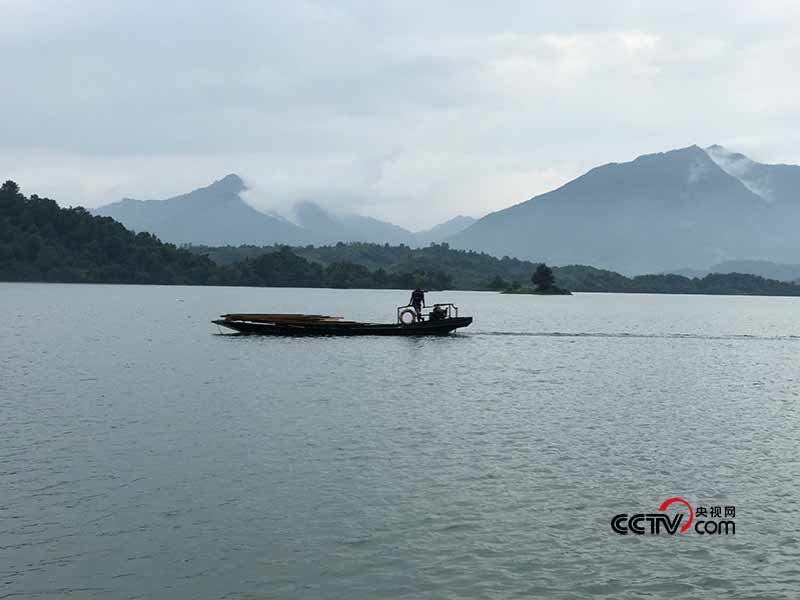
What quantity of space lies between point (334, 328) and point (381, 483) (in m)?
63.2

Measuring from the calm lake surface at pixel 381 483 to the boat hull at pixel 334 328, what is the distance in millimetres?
27744

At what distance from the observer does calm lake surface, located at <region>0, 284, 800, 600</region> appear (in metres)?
19.5

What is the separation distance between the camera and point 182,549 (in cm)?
2092

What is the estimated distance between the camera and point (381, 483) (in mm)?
27469

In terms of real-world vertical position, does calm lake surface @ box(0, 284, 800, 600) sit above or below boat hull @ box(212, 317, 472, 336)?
below

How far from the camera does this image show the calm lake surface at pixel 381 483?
1948 centimetres

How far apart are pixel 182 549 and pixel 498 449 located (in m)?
16.2

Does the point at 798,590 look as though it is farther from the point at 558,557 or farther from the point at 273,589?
the point at 273,589

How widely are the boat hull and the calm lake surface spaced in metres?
27.7

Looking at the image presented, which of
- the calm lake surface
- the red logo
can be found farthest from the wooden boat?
the red logo
